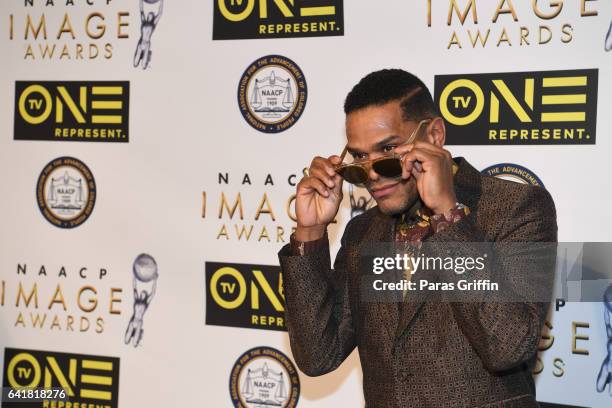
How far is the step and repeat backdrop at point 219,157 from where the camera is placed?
2.22 meters

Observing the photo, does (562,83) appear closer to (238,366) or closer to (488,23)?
(488,23)

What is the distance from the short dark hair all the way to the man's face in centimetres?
2

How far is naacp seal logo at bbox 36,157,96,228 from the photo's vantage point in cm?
286

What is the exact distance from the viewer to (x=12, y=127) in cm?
297

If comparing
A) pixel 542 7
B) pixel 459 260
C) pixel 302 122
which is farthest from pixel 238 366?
pixel 542 7

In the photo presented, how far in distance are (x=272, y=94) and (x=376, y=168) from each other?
0.97 m

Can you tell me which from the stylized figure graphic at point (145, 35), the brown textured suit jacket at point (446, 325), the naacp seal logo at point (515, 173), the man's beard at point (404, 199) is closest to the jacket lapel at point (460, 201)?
the brown textured suit jacket at point (446, 325)

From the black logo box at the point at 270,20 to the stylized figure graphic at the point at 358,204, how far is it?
538mm

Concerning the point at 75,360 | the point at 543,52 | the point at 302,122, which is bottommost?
the point at 75,360

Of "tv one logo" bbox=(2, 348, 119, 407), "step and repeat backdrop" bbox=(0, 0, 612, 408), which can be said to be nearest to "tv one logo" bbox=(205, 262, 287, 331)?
"step and repeat backdrop" bbox=(0, 0, 612, 408)

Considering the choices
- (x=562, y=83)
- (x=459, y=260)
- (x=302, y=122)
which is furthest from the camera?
(x=302, y=122)

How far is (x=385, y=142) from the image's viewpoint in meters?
1.72

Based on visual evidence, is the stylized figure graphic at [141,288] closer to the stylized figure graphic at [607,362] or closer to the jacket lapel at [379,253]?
the jacket lapel at [379,253]

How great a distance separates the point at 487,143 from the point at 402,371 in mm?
930
